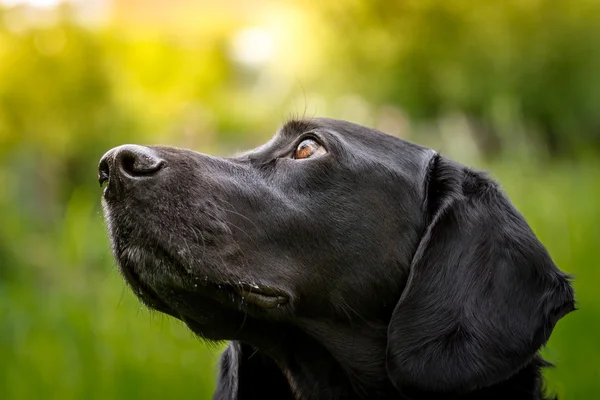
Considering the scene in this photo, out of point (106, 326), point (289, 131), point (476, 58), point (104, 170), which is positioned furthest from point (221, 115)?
point (104, 170)

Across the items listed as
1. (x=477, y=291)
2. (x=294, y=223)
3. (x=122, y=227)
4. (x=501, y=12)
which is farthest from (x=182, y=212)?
(x=501, y=12)

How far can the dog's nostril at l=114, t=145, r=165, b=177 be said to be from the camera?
2539 mm

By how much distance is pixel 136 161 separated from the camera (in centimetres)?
256

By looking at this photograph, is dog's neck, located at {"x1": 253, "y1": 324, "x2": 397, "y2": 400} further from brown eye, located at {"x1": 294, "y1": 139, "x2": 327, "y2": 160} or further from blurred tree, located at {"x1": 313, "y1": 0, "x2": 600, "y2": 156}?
blurred tree, located at {"x1": 313, "y1": 0, "x2": 600, "y2": 156}

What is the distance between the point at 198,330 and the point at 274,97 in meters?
10.8

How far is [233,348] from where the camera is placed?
315 centimetres

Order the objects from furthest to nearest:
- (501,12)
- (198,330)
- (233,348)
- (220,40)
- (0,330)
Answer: (220,40) < (501,12) < (0,330) < (233,348) < (198,330)

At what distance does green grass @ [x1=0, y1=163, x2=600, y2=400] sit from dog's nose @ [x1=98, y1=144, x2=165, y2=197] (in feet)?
4.43

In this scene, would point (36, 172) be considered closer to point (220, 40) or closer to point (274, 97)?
point (274, 97)

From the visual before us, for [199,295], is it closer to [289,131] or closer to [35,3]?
[289,131]

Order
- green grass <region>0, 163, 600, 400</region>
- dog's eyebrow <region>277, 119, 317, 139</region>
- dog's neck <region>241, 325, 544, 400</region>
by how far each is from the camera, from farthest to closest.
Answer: green grass <region>0, 163, 600, 400</region> → dog's eyebrow <region>277, 119, 317, 139</region> → dog's neck <region>241, 325, 544, 400</region>

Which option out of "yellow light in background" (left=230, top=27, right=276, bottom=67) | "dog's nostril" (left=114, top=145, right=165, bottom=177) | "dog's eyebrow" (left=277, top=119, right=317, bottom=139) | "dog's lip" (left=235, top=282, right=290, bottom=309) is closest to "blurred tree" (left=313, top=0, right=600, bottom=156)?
"yellow light in background" (left=230, top=27, right=276, bottom=67)

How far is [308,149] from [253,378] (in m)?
0.89

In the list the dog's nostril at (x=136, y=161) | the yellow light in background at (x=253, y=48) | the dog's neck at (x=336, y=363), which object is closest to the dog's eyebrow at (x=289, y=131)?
the dog's nostril at (x=136, y=161)
